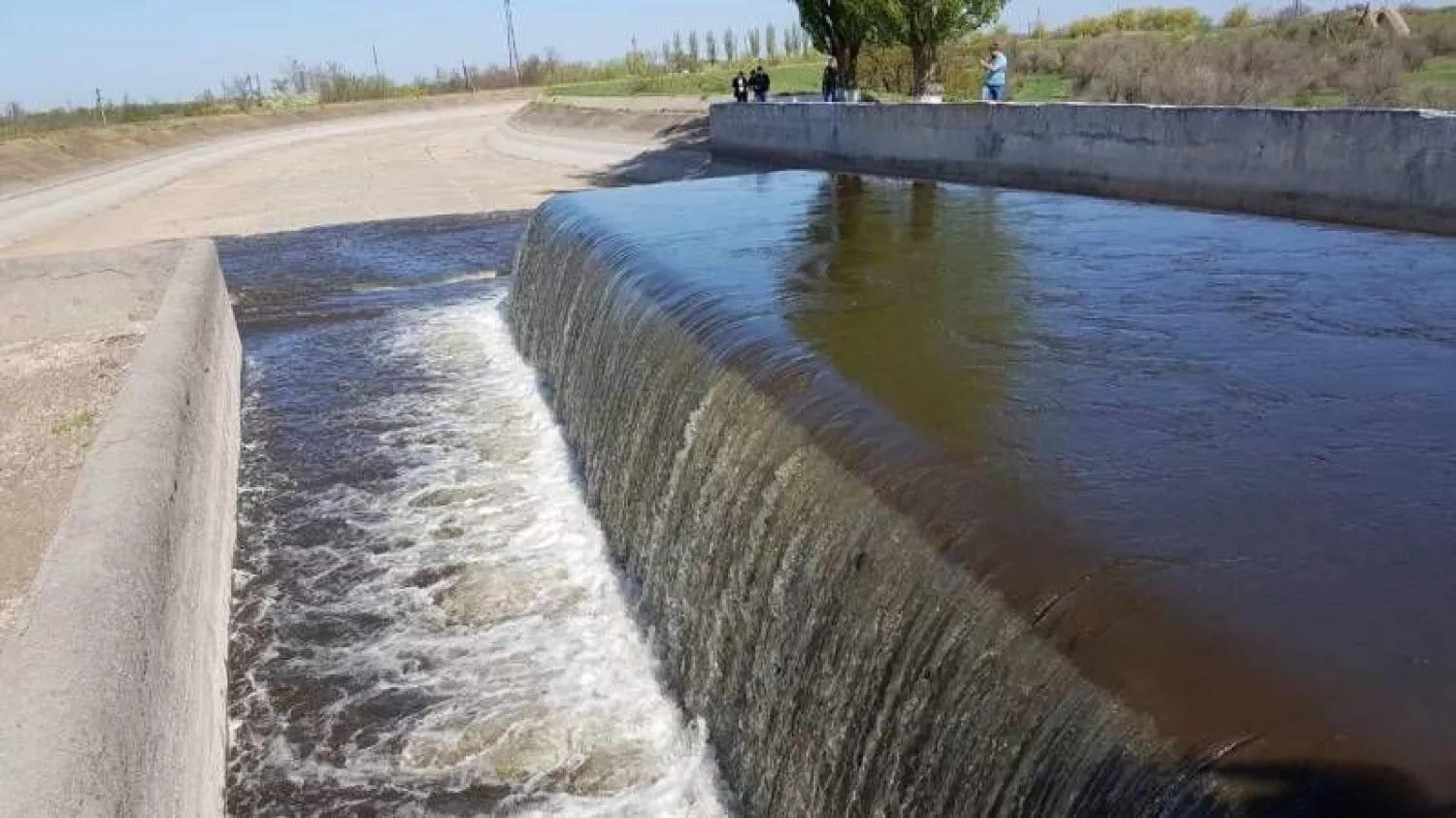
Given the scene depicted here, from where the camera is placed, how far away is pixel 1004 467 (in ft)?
14.5

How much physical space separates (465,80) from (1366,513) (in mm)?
82921

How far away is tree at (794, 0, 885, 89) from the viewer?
80.2 ft

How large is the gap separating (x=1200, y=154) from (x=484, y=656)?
28.2ft

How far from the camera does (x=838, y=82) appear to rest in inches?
1027

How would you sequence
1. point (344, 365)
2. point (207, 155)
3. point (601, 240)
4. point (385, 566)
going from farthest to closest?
1. point (207, 155)
2. point (344, 365)
3. point (601, 240)
4. point (385, 566)

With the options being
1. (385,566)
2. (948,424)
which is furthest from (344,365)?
(948,424)

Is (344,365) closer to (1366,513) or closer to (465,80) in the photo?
(1366,513)

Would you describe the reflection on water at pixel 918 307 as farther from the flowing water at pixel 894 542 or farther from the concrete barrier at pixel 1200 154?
the concrete barrier at pixel 1200 154

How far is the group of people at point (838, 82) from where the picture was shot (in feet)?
57.2

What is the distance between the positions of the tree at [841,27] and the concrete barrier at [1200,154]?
6767 millimetres

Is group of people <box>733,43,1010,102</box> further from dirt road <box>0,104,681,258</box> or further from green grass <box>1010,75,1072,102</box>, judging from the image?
dirt road <box>0,104,681,258</box>

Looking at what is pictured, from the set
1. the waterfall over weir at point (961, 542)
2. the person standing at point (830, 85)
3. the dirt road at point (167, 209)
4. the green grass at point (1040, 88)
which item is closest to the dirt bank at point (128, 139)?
the dirt road at point (167, 209)

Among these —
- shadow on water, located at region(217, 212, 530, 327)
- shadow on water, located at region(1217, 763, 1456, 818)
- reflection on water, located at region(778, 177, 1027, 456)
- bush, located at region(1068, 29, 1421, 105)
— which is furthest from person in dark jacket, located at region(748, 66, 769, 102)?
shadow on water, located at region(1217, 763, 1456, 818)

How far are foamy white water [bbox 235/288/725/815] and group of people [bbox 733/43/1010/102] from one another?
10.8 m
